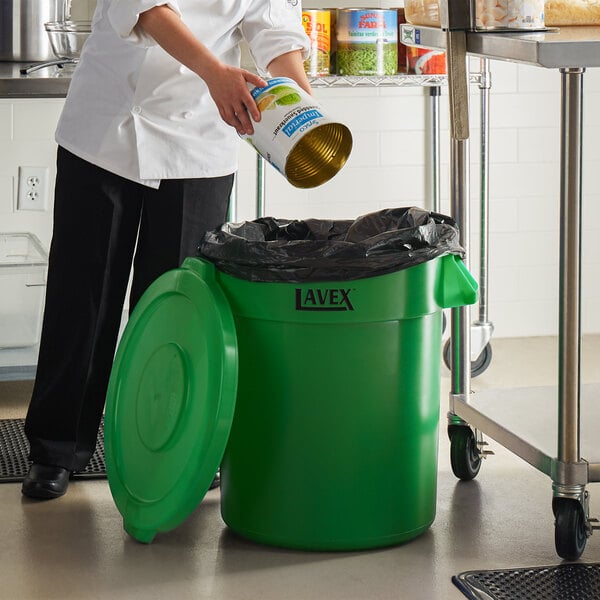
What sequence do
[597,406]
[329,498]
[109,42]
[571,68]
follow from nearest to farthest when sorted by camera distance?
[571,68] < [329,498] < [109,42] < [597,406]

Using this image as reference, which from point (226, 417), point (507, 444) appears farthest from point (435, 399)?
point (226, 417)

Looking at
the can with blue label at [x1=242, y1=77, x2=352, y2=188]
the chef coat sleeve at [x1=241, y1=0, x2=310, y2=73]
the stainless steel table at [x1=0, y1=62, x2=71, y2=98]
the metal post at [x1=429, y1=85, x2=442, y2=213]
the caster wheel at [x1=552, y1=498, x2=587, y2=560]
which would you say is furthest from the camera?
the metal post at [x1=429, y1=85, x2=442, y2=213]

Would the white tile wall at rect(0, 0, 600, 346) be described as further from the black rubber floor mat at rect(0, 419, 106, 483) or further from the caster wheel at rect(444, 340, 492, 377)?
the black rubber floor mat at rect(0, 419, 106, 483)

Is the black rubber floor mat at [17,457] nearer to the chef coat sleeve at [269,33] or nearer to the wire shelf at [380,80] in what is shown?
the chef coat sleeve at [269,33]

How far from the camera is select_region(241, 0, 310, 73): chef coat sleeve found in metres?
2.29

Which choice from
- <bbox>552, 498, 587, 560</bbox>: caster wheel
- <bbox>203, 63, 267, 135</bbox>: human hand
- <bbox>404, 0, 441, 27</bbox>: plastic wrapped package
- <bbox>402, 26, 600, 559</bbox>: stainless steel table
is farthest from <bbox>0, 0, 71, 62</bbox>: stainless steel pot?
<bbox>552, 498, 587, 560</bbox>: caster wheel

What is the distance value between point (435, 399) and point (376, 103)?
1.77m

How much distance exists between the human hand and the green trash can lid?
0.94ft

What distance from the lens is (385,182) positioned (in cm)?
378

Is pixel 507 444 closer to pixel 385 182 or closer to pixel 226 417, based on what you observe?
pixel 226 417

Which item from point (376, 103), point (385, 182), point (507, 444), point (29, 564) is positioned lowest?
point (29, 564)

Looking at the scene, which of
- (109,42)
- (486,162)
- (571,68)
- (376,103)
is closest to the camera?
(571,68)

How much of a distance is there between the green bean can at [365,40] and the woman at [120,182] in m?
0.85

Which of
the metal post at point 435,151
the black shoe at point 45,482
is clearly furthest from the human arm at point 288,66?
the metal post at point 435,151
